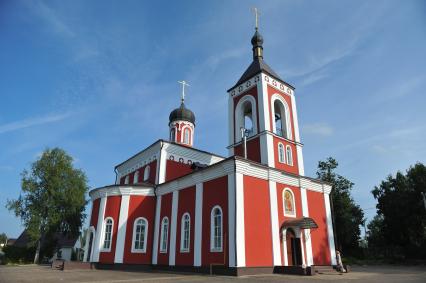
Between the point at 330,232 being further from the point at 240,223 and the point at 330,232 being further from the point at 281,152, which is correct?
the point at 240,223

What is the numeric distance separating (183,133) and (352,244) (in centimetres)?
2122

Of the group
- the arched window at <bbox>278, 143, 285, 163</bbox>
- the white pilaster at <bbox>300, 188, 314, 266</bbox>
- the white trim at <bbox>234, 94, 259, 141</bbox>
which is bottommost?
the white pilaster at <bbox>300, 188, 314, 266</bbox>

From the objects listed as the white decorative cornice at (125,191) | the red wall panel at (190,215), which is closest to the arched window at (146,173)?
the white decorative cornice at (125,191)

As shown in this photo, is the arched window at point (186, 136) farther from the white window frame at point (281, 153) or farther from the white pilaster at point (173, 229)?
the white window frame at point (281, 153)

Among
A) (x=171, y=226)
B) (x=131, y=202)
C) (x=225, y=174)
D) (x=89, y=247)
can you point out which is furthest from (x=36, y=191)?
(x=225, y=174)

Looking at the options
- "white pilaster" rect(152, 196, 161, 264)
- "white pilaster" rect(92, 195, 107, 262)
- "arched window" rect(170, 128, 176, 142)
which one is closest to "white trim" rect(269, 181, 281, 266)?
"white pilaster" rect(152, 196, 161, 264)

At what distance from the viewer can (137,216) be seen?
20641 mm

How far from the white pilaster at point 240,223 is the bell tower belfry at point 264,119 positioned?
3.00 metres

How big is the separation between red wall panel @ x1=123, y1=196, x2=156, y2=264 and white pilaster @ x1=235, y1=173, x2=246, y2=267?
8.18 m

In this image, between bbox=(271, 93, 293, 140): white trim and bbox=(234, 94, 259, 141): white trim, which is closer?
bbox=(234, 94, 259, 141): white trim

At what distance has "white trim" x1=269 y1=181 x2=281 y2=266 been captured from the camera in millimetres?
15375

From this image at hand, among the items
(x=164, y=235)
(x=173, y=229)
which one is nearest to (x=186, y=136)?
(x=164, y=235)

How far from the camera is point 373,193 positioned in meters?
33.1

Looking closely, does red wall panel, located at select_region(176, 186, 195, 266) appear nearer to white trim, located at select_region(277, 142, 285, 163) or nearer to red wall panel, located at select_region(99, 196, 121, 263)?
red wall panel, located at select_region(99, 196, 121, 263)
